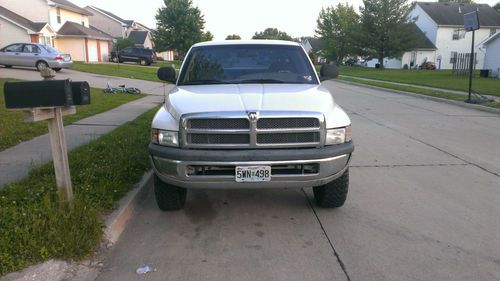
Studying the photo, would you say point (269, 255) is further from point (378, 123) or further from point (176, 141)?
point (378, 123)

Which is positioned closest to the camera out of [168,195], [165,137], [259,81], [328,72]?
[165,137]

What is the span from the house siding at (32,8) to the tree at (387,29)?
34.9 meters

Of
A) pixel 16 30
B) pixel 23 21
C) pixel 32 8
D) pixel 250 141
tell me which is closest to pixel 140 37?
pixel 32 8

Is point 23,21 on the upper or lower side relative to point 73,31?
upper

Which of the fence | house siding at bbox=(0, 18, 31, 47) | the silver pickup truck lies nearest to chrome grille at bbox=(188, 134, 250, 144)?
the silver pickup truck

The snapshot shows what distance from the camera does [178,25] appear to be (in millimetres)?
54188

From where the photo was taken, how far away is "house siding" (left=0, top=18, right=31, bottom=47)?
3625 cm

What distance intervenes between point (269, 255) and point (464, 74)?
114 feet

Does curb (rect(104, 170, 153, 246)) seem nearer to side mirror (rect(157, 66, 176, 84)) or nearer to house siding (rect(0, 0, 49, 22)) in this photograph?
side mirror (rect(157, 66, 176, 84))

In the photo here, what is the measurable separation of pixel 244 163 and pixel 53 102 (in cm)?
173

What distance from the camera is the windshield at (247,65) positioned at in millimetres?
5324

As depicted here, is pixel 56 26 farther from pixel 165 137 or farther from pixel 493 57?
pixel 165 137

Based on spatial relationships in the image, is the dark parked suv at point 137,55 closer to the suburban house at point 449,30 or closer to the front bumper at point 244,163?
the suburban house at point 449,30

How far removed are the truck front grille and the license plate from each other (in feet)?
0.69
